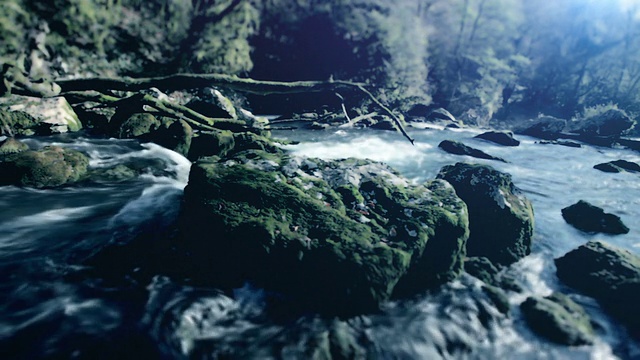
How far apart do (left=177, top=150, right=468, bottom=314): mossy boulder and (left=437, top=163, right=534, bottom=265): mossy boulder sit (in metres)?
1.10

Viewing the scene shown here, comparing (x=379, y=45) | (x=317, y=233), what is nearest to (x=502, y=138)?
(x=379, y=45)

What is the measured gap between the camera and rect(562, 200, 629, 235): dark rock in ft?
27.9

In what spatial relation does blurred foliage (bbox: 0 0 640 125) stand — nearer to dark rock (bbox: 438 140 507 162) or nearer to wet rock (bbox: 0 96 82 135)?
wet rock (bbox: 0 96 82 135)

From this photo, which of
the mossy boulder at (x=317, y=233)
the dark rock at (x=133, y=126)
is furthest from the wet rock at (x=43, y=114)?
the mossy boulder at (x=317, y=233)

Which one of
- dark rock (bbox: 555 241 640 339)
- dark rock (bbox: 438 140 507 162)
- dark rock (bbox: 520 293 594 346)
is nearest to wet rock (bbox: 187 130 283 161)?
dark rock (bbox: 520 293 594 346)

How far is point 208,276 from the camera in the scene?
15.6ft

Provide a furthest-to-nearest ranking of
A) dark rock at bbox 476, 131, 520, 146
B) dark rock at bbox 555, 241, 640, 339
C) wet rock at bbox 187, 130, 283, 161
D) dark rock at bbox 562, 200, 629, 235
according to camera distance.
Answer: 1. dark rock at bbox 476, 131, 520, 146
2. wet rock at bbox 187, 130, 283, 161
3. dark rock at bbox 562, 200, 629, 235
4. dark rock at bbox 555, 241, 640, 339

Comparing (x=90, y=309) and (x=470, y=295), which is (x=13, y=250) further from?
(x=470, y=295)

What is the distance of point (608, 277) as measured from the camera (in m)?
5.62

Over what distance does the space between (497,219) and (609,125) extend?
2964cm

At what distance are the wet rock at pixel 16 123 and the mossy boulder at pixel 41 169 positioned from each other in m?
3.04

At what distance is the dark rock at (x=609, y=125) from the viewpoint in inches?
1054

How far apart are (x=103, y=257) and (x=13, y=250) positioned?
132 cm

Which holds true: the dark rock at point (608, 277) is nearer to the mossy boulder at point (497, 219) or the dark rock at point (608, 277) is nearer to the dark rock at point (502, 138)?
the mossy boulder at point (497, 219)
